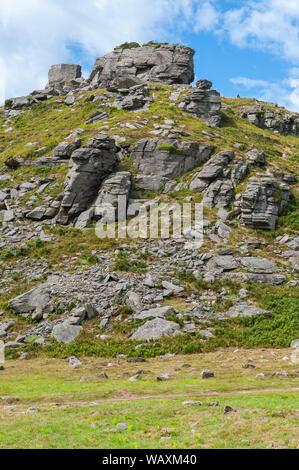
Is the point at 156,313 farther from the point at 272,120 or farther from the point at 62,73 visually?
the point at 62,73

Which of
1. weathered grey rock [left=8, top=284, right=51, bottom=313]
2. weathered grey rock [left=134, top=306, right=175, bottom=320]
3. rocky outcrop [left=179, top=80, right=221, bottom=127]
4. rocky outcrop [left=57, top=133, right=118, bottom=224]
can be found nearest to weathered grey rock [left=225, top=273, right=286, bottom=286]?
weathered grey rock [left=134, top=306, right=175, bottom=320]

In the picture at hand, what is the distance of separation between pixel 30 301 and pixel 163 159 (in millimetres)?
27249

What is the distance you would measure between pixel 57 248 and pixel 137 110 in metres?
39.3

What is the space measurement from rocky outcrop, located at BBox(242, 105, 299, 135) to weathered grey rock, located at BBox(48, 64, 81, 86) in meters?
57.3

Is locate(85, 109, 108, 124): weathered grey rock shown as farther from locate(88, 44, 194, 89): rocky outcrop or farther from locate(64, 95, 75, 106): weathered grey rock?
locate(88, 44, 194, 89): rocky outcrop

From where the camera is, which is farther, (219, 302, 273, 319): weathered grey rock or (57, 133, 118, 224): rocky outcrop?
(57, 133, 118, 224): rocky outcrop

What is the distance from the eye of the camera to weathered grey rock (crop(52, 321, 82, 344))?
907 inches

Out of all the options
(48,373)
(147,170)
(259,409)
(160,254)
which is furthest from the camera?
(147,170)

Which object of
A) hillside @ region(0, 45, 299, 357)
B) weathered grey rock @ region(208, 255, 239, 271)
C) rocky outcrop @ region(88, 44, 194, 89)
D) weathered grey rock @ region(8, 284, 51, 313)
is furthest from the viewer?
rocky outcrop @ region(88, 44, 194, 89)

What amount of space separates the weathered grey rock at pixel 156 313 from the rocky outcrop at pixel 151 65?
248 ft

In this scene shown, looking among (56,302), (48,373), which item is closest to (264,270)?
(56,302)

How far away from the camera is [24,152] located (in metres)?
56.1
